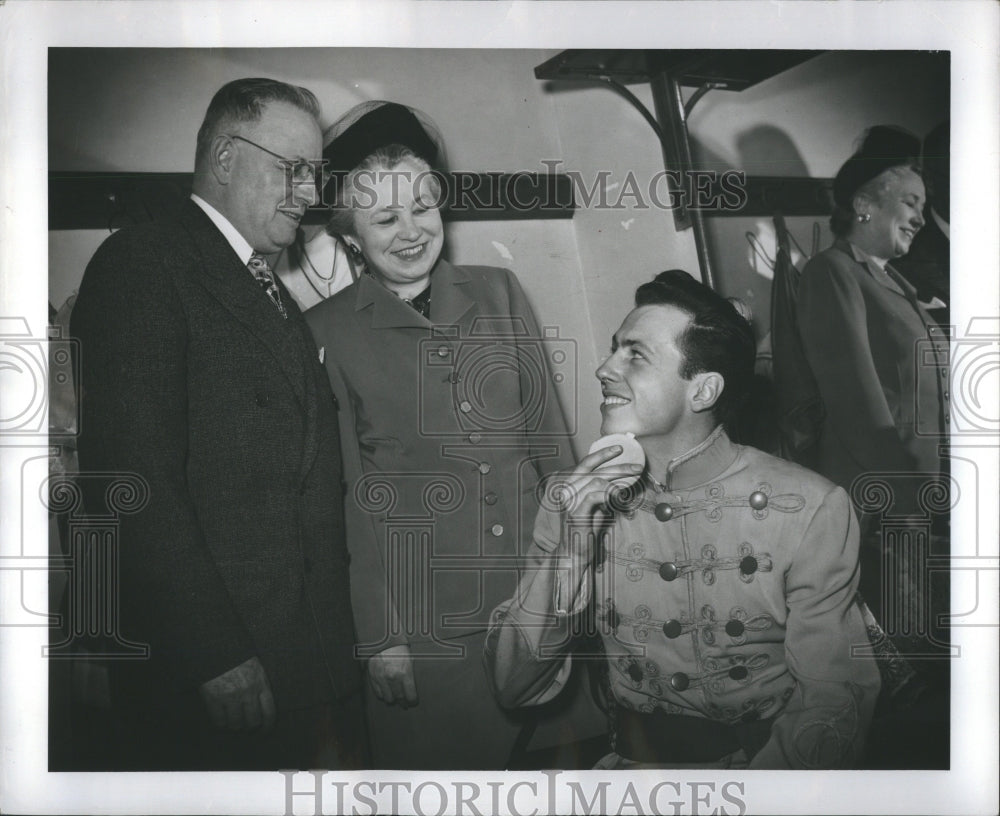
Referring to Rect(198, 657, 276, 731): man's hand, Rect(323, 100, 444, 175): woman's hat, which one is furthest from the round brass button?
Rect(323, 100, 444, 175): woman's hat

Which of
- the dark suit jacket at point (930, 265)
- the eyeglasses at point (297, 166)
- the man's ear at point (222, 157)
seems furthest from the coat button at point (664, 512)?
the man's ear at point (222, 157)

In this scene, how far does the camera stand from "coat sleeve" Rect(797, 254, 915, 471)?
1794 millimetres

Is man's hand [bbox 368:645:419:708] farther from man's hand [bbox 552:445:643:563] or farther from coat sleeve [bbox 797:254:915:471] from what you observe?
coat sleeve [bbox 797:254:915:471]

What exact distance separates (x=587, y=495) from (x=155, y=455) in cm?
74

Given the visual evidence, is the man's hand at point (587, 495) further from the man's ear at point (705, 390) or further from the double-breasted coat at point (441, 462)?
the man's ear at point (705, 390)

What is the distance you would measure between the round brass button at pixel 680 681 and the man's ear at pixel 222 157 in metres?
1.17

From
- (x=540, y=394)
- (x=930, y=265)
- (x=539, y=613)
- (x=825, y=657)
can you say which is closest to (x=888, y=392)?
(x=930, y=265)

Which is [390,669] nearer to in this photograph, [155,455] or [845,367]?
[155,455]

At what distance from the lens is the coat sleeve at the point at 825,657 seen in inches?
68.8

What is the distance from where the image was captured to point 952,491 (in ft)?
5.98

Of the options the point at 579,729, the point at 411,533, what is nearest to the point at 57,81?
the point at 411,533

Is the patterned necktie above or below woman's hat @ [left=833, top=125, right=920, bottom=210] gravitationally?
below

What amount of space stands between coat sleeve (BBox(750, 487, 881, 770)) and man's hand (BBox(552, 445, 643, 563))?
13.3 inches

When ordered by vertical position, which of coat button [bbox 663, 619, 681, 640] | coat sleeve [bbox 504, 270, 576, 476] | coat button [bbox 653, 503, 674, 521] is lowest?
coat button [bbox 663, 619, 681, 640]
